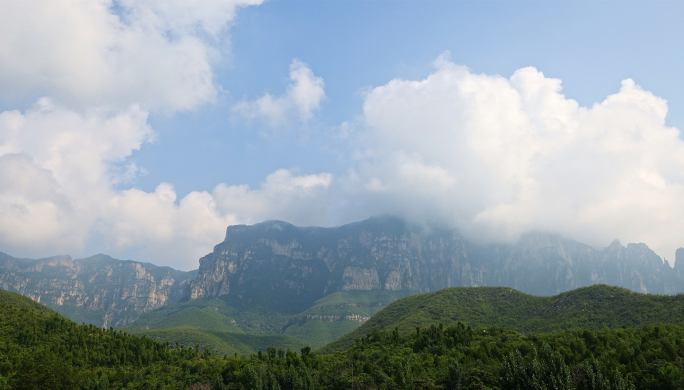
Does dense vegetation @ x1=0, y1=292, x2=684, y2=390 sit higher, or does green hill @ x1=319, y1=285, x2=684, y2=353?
green hill @ x1=319, y1=285, x2=684, y2=353

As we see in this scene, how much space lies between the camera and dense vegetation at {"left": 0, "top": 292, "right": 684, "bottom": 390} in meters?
69.9

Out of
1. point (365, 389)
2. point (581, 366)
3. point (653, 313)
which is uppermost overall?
point (653, 313)

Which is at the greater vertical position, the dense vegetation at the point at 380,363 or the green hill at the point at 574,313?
the green hill at the point at 574,313

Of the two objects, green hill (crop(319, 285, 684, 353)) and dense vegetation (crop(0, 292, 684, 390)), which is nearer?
dense vegetation (crop(0, 292, 684, 390))

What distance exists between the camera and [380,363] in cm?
10088

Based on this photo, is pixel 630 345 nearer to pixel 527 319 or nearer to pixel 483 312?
pixel 527 319

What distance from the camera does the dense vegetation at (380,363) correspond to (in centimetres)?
6994

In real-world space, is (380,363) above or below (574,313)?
below

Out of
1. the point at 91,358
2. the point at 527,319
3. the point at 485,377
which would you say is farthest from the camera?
the point at 527,319

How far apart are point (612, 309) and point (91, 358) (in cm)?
16047

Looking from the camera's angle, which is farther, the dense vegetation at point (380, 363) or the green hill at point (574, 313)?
the green hill at point (574, 313)

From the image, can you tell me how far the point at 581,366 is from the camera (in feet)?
229

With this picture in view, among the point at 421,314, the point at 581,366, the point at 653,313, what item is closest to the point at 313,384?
the point at 581,366

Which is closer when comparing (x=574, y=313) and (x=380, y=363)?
(x=380, y=363)
